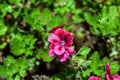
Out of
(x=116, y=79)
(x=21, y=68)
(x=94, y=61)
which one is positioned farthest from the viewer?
(x=21, y=68)

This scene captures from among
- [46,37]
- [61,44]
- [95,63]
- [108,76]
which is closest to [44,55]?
[46,37]

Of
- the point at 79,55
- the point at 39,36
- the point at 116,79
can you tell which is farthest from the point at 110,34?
the point at 39,36

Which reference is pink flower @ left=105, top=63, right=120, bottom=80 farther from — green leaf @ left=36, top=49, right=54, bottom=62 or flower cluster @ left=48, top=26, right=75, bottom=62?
green leaf @ left=36, top=49, right=54, bottom=62

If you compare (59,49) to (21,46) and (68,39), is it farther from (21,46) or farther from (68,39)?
(21,46)

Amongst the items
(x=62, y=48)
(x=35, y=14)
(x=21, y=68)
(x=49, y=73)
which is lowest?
(x=49, y=73)

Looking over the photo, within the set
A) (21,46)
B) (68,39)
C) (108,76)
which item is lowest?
(108,76)

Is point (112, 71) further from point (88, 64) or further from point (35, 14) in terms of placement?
point (35, 14)

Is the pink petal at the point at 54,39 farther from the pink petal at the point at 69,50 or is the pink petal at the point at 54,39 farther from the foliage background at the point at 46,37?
the foliage background at the point at 46,37
